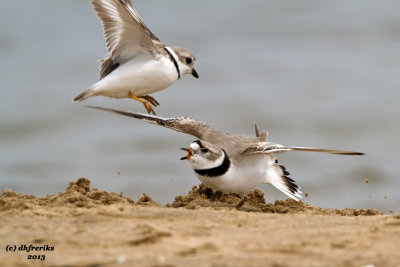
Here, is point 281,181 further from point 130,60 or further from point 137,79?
point 130,60

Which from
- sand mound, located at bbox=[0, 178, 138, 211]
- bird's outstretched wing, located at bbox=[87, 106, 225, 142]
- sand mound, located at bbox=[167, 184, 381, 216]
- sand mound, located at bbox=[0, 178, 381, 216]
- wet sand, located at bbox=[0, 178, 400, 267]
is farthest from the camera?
bird's outstretched wing, located at bbox=[87, 106, 225, 142]

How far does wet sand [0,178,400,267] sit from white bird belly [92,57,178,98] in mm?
1997

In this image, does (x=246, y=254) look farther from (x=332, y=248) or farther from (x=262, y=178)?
(x=262, y=178)

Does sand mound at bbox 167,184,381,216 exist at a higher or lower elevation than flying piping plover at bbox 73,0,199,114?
lower

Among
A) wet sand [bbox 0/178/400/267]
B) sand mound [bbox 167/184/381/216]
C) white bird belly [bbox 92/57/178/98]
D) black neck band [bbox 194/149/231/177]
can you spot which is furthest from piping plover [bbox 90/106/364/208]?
wet sand [bbox 0/178/400/267]

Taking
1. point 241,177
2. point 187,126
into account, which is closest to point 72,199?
point 241,177

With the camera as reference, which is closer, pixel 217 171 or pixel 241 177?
pixel 217 171

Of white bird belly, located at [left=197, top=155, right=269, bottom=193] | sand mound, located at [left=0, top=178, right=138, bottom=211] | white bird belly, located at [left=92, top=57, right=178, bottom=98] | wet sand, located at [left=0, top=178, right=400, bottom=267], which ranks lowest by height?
wet sand, located at [left=0, top=178, right=400, bottom=267]

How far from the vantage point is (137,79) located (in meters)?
7.58

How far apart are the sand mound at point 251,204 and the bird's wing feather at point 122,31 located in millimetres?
1821

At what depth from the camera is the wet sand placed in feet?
13.0

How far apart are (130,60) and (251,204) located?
90.5 inches

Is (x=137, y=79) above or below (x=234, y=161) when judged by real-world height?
above

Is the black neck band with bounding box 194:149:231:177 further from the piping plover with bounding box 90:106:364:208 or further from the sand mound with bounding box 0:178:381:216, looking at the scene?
the sand mound with bounding box 0:178:381:216
